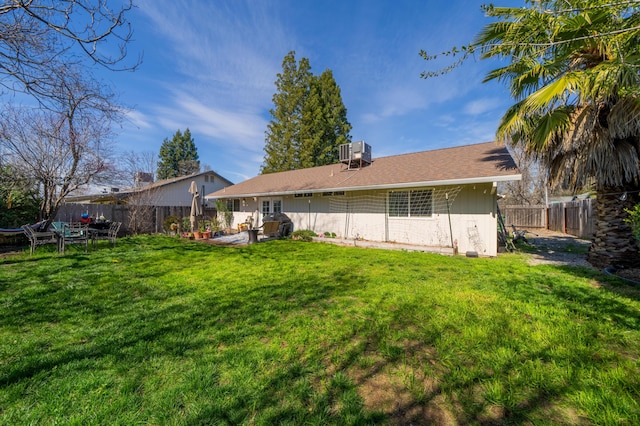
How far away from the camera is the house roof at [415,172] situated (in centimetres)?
767

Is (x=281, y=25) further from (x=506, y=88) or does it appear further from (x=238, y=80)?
(x=506, y=88)

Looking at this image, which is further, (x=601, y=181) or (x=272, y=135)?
(x=272, y=135)

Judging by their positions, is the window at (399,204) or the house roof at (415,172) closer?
the house roof at (415,172)

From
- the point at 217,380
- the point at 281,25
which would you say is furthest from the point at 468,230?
the point at 281,25

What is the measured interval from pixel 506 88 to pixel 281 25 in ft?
28.7

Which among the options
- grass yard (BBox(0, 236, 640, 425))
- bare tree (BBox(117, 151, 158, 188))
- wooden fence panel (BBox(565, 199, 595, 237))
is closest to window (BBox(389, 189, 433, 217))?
grass yard (BBox(0, 236, 640, 425))

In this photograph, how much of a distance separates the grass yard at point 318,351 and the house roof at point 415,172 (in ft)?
12.2

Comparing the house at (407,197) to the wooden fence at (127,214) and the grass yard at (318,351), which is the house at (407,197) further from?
the wooden fence at (127,214)

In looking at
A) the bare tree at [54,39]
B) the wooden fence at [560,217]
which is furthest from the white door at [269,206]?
the wooden fence at [560,217]

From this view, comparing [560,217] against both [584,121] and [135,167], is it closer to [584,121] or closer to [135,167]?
[584,121]

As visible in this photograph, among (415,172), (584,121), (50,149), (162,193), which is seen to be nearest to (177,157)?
(162,193)

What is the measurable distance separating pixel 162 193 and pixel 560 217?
25.9 m

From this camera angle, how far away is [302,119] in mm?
24234

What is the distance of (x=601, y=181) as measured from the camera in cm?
557
